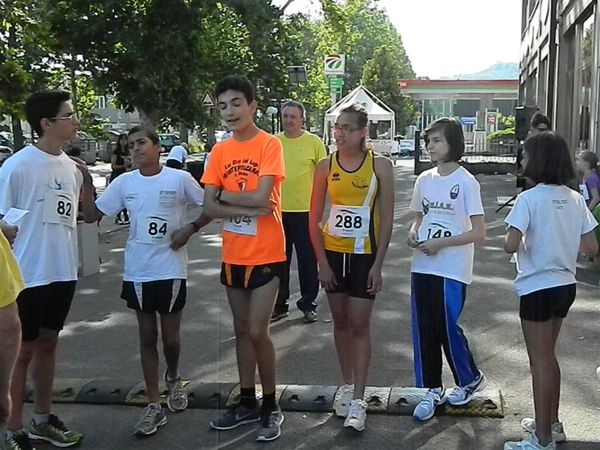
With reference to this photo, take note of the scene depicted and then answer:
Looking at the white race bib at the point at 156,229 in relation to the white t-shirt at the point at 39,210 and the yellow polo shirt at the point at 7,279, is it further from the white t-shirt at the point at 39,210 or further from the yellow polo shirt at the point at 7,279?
the yellow polo shirt at the point at 7,279

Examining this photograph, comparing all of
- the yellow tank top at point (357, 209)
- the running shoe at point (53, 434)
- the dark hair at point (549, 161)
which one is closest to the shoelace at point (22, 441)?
the running shoe at point (53, 434)

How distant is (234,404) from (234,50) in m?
21.5

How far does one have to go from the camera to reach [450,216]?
15.0 feet

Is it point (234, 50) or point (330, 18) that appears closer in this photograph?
point (234, 50)

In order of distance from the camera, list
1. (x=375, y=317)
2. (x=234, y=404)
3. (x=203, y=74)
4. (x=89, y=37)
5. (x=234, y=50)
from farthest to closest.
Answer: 1. (x=234, y=50)
2. (x=203, y=74)
3. (x=89, y=37)
4. (x=375, y=317)
5. (x=234, y=404)

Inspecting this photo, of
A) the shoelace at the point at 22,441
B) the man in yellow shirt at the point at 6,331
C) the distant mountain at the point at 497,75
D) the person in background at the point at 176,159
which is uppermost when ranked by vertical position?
the distant mountain at the point at 497,75

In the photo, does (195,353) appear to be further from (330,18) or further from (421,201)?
(330,18)

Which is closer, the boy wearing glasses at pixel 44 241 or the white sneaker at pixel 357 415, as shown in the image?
the boy wearing glasses at pixel 44 241

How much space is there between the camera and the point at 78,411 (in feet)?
16.6

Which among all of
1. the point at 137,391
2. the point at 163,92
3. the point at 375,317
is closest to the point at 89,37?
the point at 163,92

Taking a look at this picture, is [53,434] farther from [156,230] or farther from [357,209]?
[357,209]

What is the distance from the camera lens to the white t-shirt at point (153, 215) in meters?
4.67

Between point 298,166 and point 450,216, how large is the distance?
260 centimetres

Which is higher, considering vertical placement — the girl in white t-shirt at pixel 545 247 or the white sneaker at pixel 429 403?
the girl in white t-shirt at pixel 545 247
